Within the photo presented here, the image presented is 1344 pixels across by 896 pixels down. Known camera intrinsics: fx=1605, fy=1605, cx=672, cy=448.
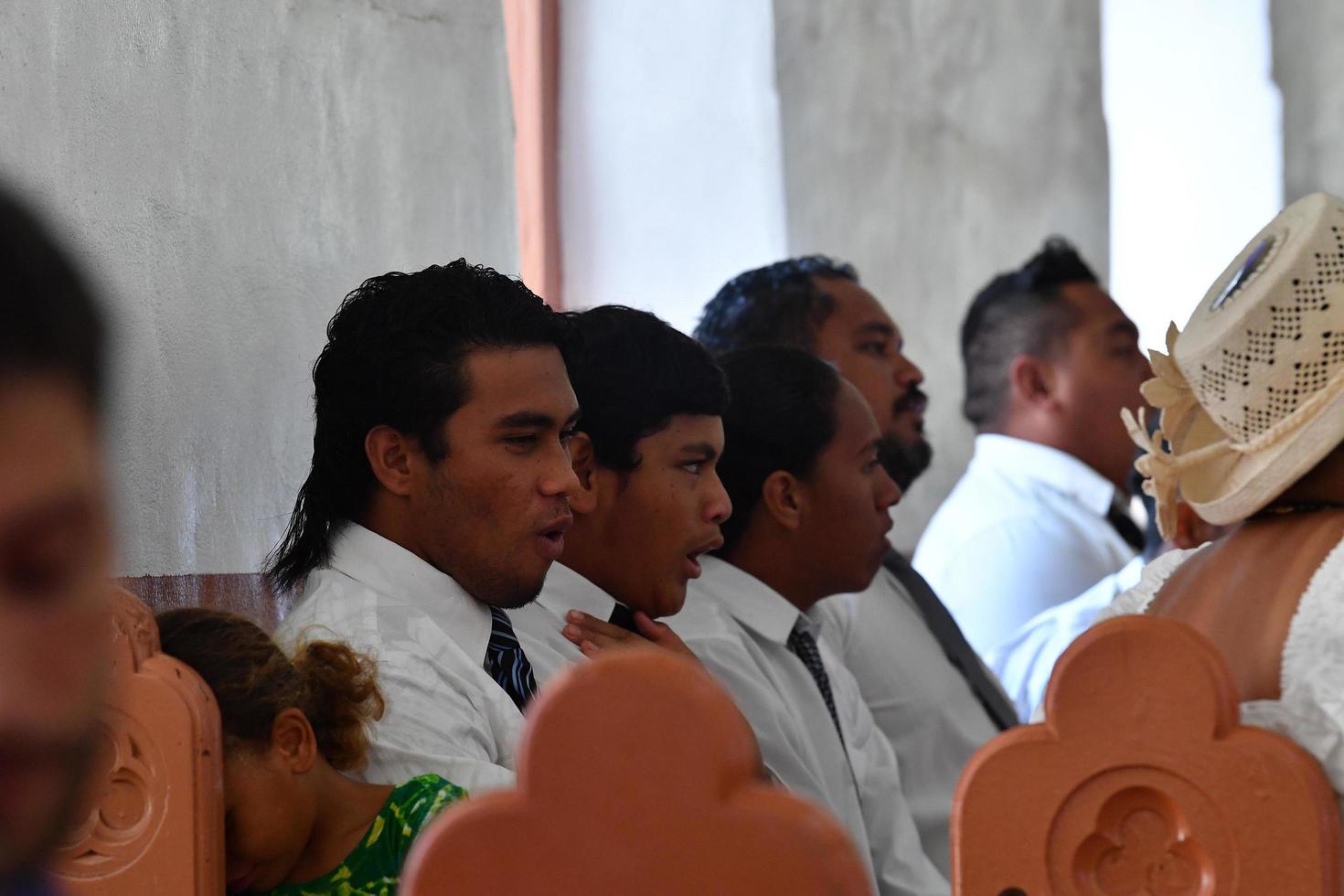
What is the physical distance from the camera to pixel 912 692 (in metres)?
3.44

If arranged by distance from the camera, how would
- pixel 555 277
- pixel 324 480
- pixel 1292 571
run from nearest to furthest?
pixel 1292 571 < pixel 324 480 < pixel 555 277

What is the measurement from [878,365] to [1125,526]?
Answer: 1.28 m

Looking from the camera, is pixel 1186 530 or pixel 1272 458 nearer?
pixel 1272 458

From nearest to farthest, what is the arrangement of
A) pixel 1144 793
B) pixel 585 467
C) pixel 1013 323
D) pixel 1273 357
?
pixel 1144 793, pixel 1273 357, pixel 585 467, pixel 1013 323

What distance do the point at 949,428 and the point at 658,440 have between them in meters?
3.53

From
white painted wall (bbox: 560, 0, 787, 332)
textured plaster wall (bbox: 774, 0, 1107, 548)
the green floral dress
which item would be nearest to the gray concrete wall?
textured plaster wall (bbox: 774, 0, 1107, 548)

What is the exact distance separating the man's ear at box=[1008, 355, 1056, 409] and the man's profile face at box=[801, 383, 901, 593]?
1.96 meters

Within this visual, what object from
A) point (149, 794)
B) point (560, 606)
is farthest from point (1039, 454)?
point (149, 794)

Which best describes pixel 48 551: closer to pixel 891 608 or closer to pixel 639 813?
pixel 639 813

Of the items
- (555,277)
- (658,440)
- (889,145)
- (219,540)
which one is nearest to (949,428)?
(889,145)

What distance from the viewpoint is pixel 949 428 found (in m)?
5.95

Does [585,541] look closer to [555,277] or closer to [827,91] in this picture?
[555,277]

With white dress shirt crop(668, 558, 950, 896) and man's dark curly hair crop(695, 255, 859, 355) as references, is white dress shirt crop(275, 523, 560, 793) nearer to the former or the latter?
white dress shirt crop(668, 558, 950, 896)

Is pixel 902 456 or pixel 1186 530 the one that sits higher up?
pixel 1186 530
